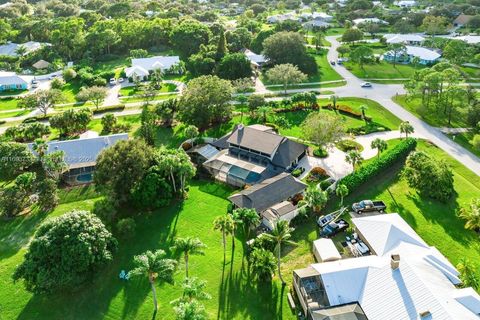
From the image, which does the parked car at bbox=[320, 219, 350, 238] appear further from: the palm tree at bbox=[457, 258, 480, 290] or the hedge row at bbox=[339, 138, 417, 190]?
the palm tree at bbox=[457, 258, 480, 290]

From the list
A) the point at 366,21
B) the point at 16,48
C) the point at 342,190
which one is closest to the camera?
the point at 342,190

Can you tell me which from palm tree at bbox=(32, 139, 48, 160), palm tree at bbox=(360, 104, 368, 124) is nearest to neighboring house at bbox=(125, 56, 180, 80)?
palm tree at bbox=(32, 139, 48, 160)

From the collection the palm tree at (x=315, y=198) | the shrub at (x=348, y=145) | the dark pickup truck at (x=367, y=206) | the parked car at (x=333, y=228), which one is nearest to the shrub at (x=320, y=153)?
the shrub at (x=348, y=145)

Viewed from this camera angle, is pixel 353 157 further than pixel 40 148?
No

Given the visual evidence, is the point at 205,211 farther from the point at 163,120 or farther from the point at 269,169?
the point at 163,120

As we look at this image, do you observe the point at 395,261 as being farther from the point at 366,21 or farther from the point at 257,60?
the point at 366,21

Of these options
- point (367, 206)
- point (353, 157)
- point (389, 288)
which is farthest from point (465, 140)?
point (389, 288)
